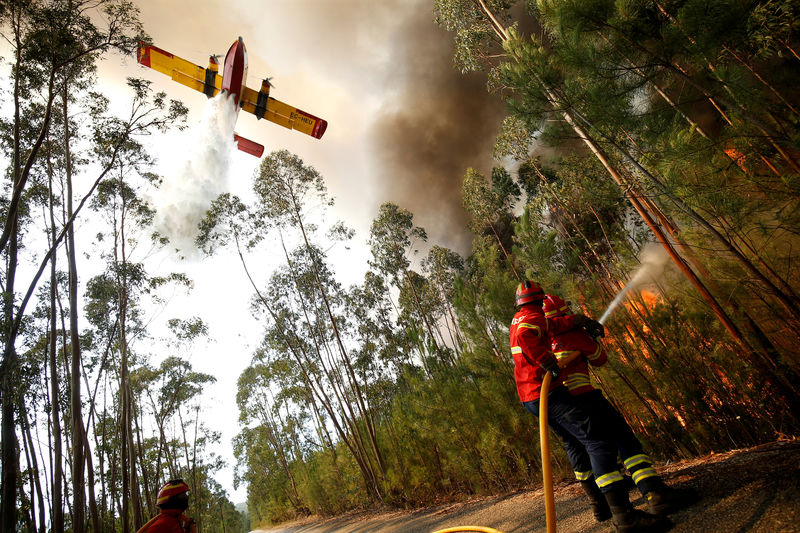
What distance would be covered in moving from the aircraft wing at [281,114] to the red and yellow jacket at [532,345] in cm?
1051

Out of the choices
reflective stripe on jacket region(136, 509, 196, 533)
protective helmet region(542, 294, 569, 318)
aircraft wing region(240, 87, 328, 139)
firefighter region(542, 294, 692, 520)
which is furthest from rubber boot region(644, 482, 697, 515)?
aircraft wing region(240, 87, 328, 139)

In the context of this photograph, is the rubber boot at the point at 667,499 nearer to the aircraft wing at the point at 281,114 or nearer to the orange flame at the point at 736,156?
the orange flame at the point at 736,156

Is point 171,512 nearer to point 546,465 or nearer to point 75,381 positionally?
point 546,465

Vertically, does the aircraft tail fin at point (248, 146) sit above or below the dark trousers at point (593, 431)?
above

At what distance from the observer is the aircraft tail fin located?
11133 millimetres

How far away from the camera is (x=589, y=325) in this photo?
249cm

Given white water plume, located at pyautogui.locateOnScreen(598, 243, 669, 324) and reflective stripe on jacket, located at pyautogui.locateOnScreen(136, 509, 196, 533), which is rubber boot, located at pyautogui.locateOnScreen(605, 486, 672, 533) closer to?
white water plume, located at pyautogui.locateOnScreen(598, 243, 669, 324)

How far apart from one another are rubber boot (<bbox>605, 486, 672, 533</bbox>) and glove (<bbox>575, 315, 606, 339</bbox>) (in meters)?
0.96

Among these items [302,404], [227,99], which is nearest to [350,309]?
[302,404]

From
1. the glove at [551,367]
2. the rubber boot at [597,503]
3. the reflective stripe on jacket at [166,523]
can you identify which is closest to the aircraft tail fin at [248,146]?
the reflective stripe on jacket at [166,523]

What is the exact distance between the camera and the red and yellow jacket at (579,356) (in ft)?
7.83

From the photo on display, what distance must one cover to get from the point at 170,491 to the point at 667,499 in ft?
12.0

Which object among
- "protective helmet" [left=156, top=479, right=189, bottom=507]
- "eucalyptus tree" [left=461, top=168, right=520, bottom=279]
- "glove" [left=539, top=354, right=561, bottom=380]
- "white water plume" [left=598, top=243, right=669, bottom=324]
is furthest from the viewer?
"eucalyptus tree" [left=461, top=168, right=520, bottom=279]

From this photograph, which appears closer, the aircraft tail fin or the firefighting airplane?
the firefighting airplane
